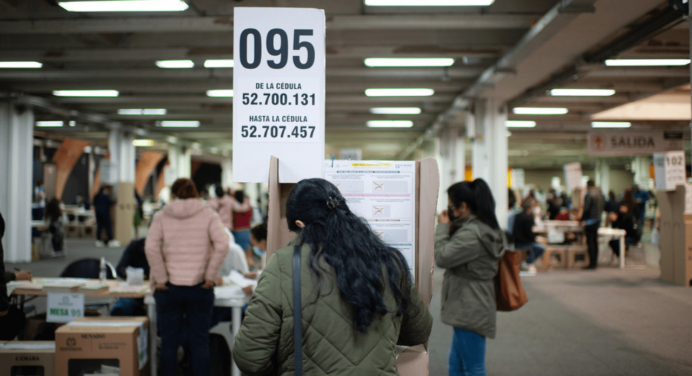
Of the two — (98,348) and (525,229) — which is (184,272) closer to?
(98,348)

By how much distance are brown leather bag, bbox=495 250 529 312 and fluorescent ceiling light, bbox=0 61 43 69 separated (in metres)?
7.99

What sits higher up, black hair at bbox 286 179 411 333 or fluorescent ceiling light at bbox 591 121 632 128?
fluorescent ceiling light at bbox 591 121 632 128

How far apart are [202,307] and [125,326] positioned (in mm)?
506

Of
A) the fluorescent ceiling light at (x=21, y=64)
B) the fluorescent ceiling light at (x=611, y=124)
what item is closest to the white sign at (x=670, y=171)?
the fluorescent ceiling light at (x=611, y=124)

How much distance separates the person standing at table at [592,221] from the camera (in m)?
9.41

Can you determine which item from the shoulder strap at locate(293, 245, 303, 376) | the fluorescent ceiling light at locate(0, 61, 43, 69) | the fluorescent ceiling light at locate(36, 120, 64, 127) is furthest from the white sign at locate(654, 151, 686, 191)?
the fluorescent ceiling light at locate(36, 120, 64, 127)

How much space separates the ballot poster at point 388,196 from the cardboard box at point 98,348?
2.08m

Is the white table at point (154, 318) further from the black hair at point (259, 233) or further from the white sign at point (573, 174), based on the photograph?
the white sign at point (573, 174)

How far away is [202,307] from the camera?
336 cm

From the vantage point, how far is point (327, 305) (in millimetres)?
1332

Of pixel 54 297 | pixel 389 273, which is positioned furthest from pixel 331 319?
pixel 54 297

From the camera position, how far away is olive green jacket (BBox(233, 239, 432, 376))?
1.33 metres

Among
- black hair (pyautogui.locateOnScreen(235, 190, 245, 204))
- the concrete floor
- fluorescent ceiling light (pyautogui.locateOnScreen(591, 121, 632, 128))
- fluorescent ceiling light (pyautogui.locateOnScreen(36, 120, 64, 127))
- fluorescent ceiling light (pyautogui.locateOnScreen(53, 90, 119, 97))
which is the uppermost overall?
fluorescent ceiling light (pyautogui.locateOnScreen(53, 90, 119, 97))

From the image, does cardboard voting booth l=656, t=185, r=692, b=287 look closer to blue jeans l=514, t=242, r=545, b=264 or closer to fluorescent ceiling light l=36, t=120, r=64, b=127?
blue jeans l=514, t=242, r=545, b=264
